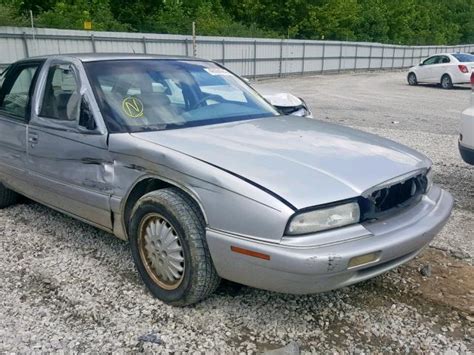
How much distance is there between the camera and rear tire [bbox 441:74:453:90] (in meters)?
19.5

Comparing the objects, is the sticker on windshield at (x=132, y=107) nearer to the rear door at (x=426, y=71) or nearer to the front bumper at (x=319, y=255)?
the front bumper at (x=319, y=255)

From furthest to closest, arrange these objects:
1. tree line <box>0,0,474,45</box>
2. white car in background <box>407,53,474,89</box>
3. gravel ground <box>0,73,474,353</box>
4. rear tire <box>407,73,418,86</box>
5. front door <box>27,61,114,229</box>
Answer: tree line <box>0,0,474,45</box> < rear tire <box>407,73,418,86</box> < white car in background <box>407,53,474,89</box> < front door <box>27,61,114,229</box> < gravel ground <box>0,73,474,353</box>

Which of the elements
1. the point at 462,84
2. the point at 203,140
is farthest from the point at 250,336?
the point at 462,84

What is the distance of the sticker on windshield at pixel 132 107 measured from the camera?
3.27 meters

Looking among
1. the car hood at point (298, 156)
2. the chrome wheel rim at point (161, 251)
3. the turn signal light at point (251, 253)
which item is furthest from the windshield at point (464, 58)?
the turn signal light at point (251, 253)

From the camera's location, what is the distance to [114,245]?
3852 mm

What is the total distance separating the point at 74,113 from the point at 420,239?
2.48m

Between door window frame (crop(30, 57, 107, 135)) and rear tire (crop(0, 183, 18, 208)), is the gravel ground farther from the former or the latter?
door window frame (crop(30, 57, 107, 135))

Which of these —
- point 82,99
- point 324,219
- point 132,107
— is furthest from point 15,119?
point 324,219

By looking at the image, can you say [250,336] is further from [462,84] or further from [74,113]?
[462,84]

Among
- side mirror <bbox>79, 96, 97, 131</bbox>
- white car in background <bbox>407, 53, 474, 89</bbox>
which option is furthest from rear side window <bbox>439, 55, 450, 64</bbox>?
side mirror <bbox>79, 96, 97, 131</bbox>

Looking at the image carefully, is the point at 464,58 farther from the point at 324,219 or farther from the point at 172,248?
the point at 172,248

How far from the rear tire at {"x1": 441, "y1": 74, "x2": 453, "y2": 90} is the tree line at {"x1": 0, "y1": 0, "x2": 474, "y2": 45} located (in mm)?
11679

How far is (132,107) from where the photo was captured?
331cm
